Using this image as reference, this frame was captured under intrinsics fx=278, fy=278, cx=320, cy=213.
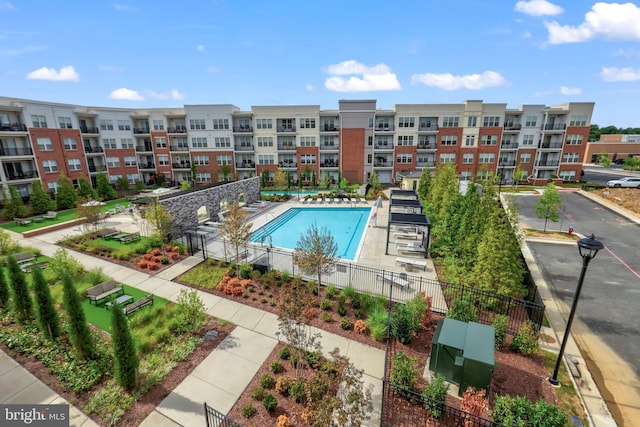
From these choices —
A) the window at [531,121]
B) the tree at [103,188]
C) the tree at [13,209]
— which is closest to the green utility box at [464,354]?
the tree at [13,209]

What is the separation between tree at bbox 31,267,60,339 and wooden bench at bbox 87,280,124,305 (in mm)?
2772

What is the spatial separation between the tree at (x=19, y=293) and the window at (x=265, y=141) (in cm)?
4056

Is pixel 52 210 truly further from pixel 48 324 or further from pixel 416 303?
pixel 416 303

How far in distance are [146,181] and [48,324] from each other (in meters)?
48.6

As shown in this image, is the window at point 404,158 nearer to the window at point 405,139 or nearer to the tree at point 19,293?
the window at point 405,139

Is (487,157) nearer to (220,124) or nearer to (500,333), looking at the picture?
(500,333)

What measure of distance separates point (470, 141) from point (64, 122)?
61874mm

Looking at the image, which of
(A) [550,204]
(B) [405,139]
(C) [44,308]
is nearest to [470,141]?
(B) [405,139]

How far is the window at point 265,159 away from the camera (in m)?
49.8

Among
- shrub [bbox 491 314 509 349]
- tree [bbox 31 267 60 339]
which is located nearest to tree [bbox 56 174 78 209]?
tree [bbox 31 267 60 339]

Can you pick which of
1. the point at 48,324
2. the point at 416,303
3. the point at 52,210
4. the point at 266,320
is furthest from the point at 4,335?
the point at 52,210

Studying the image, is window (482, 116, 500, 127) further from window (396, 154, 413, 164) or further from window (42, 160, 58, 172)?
window (42, 160, 58, 172)

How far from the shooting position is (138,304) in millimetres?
12789

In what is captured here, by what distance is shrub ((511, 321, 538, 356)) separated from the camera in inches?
394
